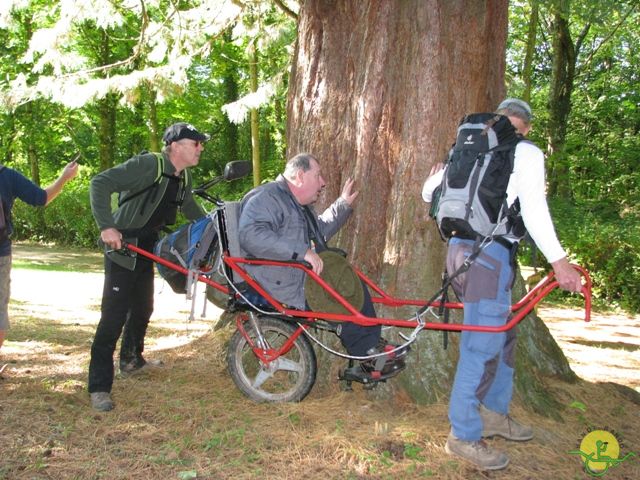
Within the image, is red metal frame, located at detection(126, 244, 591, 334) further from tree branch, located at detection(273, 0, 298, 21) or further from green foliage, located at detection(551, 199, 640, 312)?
green foliage, located at detection(551, 199, 640, 312)

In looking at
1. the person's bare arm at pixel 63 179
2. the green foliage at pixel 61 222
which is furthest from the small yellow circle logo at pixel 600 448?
the green foliage at pixel 61 222

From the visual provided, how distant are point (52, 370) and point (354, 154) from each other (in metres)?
3.16

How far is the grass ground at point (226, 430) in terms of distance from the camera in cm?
348

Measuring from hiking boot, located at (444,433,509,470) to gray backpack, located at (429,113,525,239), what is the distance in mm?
1166

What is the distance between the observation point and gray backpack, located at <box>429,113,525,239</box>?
335 cm

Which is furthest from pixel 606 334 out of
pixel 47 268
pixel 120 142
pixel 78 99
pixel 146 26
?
pixel 120 142

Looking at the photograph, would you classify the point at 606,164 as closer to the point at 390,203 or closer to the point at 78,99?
the point at 78,99

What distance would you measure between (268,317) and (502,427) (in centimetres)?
172

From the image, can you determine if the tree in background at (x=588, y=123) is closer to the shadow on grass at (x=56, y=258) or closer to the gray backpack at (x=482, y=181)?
the gray backpack at (x=482, y=181)

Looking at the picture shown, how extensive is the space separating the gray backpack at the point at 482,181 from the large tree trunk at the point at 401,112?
880mm

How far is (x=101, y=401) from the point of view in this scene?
433 centimetres

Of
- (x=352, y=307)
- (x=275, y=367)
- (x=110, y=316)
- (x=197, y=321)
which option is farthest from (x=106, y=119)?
(x=352, y=307)

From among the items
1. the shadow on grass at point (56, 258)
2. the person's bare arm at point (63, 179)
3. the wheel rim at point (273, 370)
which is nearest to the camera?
the wheel rim at point (273, 370)

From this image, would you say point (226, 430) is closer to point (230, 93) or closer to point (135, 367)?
point (135, 367)
